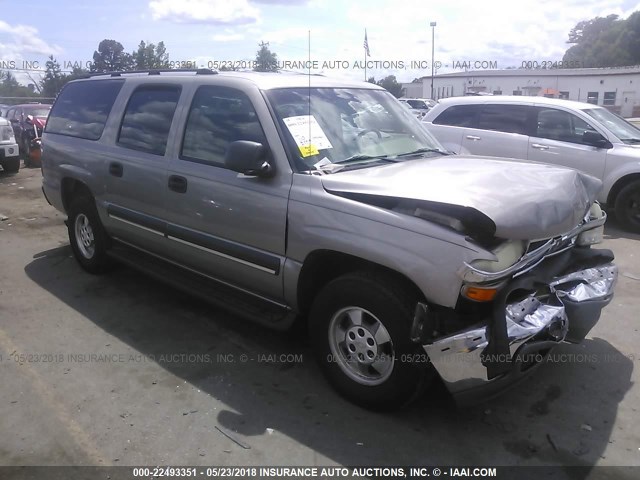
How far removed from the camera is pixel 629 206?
7.62m

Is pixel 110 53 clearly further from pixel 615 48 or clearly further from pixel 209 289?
pixel 615 48

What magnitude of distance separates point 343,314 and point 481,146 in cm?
592

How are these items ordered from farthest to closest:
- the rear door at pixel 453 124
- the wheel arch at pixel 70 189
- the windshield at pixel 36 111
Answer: the windshield at pixel 36 111, the rear door at pixel 453 124, the wheel arch at pixel 70 189

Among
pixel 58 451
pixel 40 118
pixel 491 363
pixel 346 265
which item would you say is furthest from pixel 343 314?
pixel 40 118

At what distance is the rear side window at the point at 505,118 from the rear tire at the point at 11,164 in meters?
10.3

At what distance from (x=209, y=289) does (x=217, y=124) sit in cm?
124

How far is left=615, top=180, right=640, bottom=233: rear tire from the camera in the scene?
7539 millimetres

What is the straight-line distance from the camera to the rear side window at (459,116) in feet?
28.3

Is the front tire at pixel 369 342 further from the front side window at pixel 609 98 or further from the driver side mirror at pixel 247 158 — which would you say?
the front side window at pixel 609 98

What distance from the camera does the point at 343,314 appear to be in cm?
330

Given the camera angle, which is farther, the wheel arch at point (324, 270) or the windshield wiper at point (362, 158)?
the windshield wiper at point (362, 158)

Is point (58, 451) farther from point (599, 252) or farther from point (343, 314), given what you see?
point (599, 252)

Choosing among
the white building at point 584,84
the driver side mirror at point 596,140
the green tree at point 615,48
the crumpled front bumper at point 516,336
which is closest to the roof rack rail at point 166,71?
the crumpled front bumper at point 516,336

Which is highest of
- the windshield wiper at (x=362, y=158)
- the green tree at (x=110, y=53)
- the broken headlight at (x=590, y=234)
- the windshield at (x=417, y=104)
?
the green tree at (x=110, y=53)
